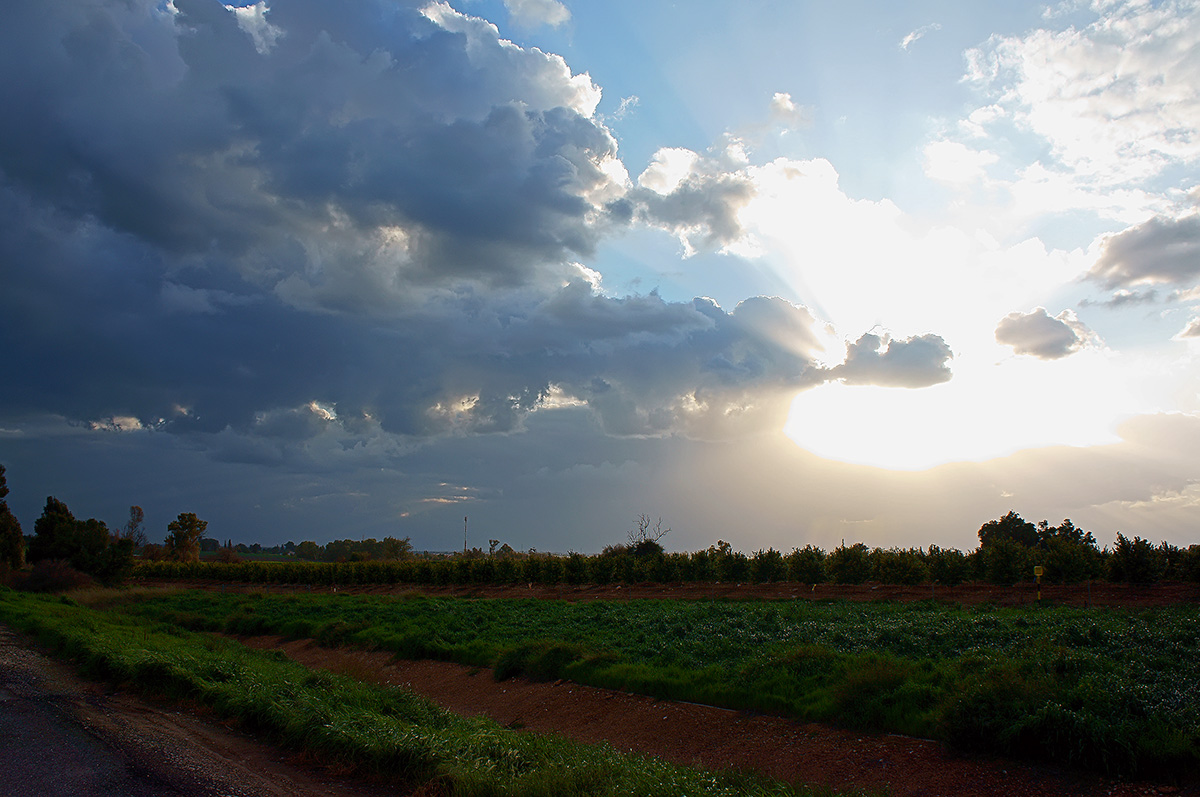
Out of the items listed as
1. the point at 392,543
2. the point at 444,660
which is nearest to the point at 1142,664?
the point at 444,660

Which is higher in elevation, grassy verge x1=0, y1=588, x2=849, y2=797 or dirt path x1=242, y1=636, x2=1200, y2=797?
grassy verge x1=0, y1=588, x2=849, y2=797

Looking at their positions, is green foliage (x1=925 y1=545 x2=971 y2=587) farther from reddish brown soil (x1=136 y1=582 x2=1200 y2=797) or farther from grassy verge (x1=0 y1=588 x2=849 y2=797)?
grassy verge (x1=0 y1=588 x2=849 y2=797)

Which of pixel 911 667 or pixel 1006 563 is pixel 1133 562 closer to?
pixel 1006 563

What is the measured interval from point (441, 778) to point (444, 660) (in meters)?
15.2

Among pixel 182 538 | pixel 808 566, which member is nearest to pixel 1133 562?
pixel 808 566

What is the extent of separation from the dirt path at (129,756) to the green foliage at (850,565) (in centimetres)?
3768

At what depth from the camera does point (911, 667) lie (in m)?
11.8

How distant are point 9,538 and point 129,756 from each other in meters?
57.5

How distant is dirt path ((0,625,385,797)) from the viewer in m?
7.03

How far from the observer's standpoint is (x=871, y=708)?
10805 millimetres

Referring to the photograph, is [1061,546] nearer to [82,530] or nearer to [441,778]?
[441,778]

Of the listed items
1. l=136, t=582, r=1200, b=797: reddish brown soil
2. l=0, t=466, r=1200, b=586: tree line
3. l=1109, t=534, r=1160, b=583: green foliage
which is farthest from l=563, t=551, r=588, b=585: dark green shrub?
l=1109, t=534, r=1160, b=583: green foliage

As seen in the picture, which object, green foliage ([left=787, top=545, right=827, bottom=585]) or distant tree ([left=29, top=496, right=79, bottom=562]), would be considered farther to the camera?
distant tree ([left=29, top=496, right=79, bottom=562])

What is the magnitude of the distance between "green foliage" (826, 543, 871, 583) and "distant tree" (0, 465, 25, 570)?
58.8 m
